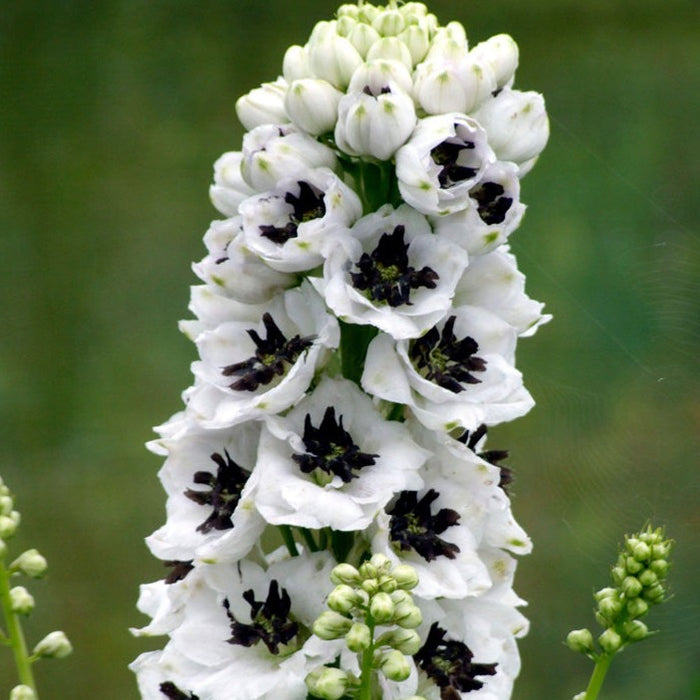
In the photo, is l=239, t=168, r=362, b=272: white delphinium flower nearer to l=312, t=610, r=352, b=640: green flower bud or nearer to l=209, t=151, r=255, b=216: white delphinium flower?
l=209, t=151, r=255, b=216: white delphinium flower

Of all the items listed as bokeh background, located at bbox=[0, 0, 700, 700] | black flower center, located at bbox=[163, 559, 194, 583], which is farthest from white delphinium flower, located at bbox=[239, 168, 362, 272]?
bokeh background, located at bbox=[0, 0, 700, 700]

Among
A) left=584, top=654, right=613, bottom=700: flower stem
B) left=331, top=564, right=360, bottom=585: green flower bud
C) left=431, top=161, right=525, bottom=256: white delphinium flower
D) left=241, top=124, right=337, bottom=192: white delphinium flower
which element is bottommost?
left=584, top=654, right=613, bottom=700: flower stem

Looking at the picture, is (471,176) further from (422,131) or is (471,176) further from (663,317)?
(663,317)

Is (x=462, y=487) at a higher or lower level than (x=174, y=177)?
lower

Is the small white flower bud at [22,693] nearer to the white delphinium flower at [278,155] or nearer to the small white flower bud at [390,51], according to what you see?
the white delphinium flower at [278,155]

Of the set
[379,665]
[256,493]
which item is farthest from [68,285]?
[379,665]

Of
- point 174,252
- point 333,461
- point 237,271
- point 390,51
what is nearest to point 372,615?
point 333,461

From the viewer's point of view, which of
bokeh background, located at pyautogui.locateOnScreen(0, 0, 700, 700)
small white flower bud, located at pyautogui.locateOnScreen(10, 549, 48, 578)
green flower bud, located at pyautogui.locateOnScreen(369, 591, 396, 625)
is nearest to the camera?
green flower bud, located at pyautogui.locateOnScreen(369, 591, 396, 625)
